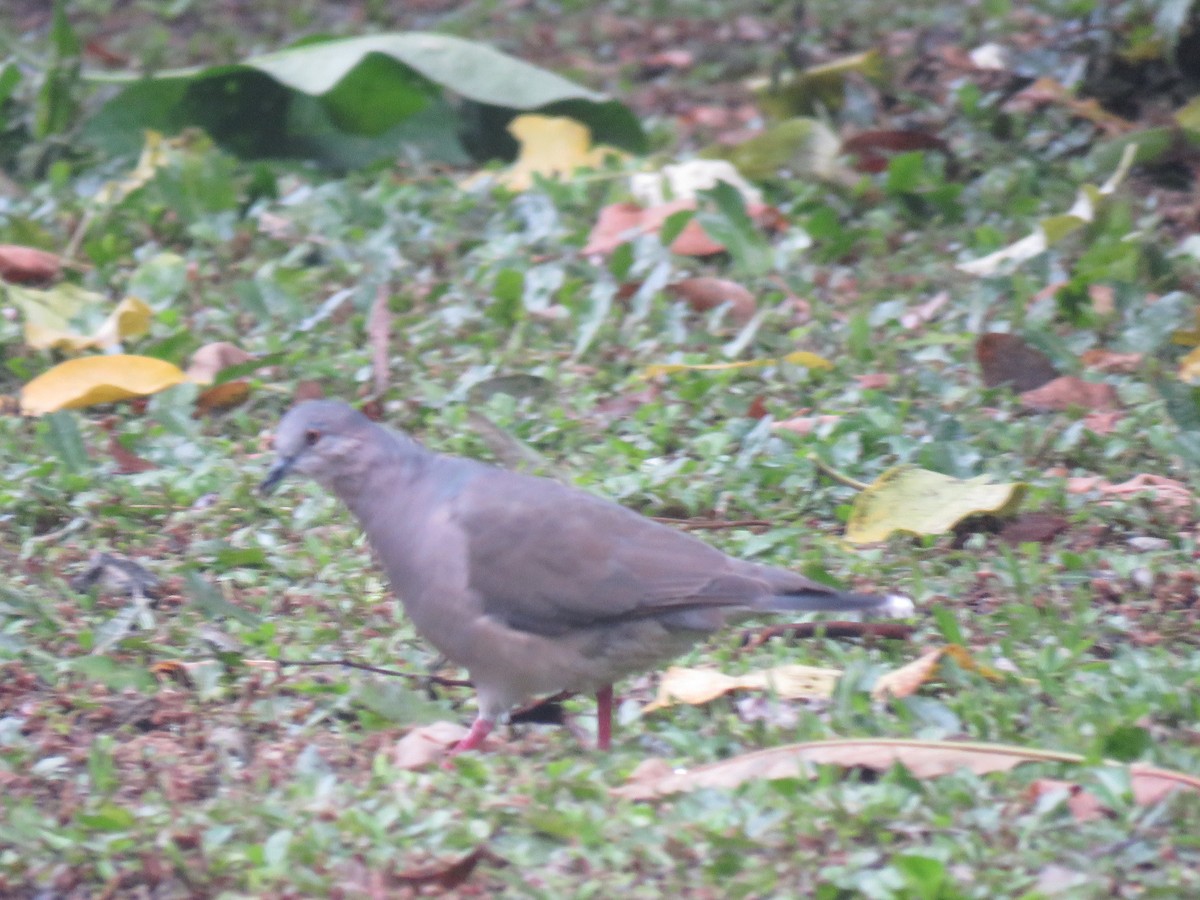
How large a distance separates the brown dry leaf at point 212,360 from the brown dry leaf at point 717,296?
1.57 meters

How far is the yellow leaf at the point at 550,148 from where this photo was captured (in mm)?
7258

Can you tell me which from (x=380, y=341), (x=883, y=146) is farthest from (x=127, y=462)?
(x=883, y=146)

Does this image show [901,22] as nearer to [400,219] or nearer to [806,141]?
[806,141]

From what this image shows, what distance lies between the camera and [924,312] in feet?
19.4

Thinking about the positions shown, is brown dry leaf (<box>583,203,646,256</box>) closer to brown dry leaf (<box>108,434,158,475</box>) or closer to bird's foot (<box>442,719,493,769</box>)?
brown dry leaf (<box>108,434,158,475</box>)

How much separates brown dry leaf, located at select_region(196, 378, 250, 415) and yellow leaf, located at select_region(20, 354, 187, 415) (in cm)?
11

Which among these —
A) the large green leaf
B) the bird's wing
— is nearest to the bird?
the bird's wing

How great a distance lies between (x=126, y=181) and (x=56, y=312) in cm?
128

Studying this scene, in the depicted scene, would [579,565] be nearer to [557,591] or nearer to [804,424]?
[557,591]

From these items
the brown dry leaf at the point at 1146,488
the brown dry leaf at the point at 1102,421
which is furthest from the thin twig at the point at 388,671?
the brown dry leaf at the point at 1102,421

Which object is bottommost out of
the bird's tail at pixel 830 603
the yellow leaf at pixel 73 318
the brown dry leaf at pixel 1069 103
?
the yellow leaf at pixel 73 318

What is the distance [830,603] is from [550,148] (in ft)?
13.5

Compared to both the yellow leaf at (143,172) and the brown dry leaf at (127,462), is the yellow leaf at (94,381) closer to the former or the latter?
the brown dry leaf at (127,462)

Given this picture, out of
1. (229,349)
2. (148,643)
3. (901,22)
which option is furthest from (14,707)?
(901,22)
